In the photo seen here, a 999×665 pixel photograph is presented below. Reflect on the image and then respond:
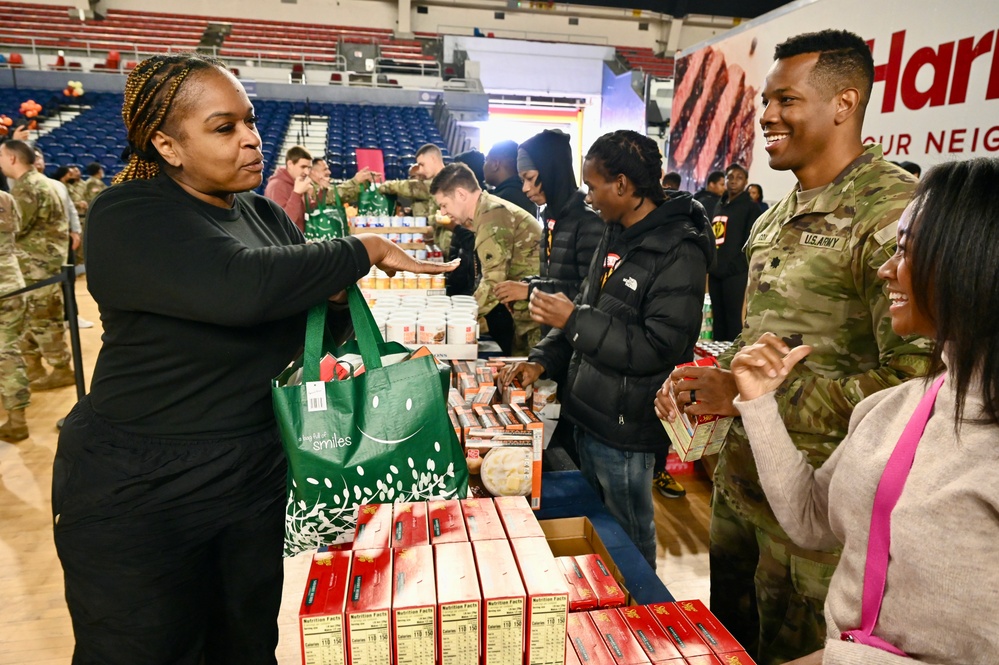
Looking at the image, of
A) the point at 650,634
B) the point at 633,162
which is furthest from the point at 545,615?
the point at 633,162

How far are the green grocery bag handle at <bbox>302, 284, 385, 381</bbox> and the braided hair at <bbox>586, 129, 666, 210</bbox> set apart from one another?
3.27 ft

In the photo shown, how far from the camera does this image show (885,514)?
866 millimetres

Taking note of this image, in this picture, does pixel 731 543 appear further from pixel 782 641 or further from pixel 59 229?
pixel 59 229

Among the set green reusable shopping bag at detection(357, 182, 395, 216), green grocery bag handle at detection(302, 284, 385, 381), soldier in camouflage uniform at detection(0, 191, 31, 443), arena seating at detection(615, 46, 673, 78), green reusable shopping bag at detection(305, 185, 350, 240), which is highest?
arena seating at detection(615, 46, 673, 78)

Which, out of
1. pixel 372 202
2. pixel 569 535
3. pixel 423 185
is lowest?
pixel 569 535

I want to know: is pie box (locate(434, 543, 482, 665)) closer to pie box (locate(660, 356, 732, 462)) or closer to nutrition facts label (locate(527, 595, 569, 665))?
nutrition facts label (locate(527, 595, 569, 665))

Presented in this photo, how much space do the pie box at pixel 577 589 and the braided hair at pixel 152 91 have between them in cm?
110

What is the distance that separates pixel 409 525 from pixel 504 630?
0.98 feet

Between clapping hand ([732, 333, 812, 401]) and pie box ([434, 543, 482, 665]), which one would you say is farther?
clapping hand ([732, 333, 812, 401])

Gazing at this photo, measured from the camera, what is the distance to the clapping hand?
1055 millimetres

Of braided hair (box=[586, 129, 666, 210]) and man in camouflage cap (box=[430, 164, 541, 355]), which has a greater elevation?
braided hair (box=[586, 129, 666, 210])

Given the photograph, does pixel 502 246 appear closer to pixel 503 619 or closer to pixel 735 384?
pixel 735 384

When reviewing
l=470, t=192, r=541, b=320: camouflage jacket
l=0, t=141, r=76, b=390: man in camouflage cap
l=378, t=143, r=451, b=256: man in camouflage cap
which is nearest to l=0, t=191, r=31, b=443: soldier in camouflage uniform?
l=0, t=141, r=76, b=390: man in camouflage cap

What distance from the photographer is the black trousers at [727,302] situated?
5406 millimetres
